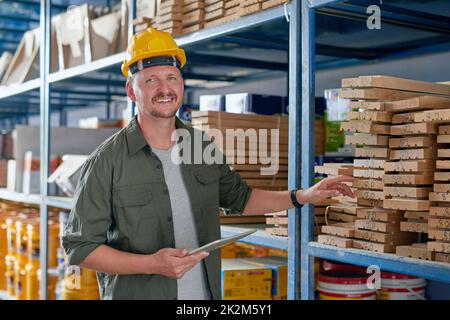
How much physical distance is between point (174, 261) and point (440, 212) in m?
0.92

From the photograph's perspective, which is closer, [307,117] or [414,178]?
[414,178]

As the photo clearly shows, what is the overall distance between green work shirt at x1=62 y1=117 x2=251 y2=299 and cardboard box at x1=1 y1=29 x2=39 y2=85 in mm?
2977

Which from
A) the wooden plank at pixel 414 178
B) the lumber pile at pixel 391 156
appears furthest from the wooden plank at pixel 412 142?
the wooden plank at pixel 414 178

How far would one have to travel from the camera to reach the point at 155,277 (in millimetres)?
2389

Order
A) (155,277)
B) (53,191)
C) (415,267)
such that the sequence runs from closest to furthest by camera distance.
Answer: (415,267) < (155,277) < (53,191)

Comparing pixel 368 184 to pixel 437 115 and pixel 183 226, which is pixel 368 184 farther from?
pixel 183 226

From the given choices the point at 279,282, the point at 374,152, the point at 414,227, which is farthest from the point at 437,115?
the point at 279,282

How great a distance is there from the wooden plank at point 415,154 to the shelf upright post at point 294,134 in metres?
0.44

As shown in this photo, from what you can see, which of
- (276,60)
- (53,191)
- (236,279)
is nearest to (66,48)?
(53,191)

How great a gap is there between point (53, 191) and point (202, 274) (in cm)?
254

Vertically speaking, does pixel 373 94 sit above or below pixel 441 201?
above

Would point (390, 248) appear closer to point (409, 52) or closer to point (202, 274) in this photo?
point (202, 274)

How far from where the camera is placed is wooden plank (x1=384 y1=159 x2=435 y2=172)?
204 cm

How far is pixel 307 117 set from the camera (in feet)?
7.80
